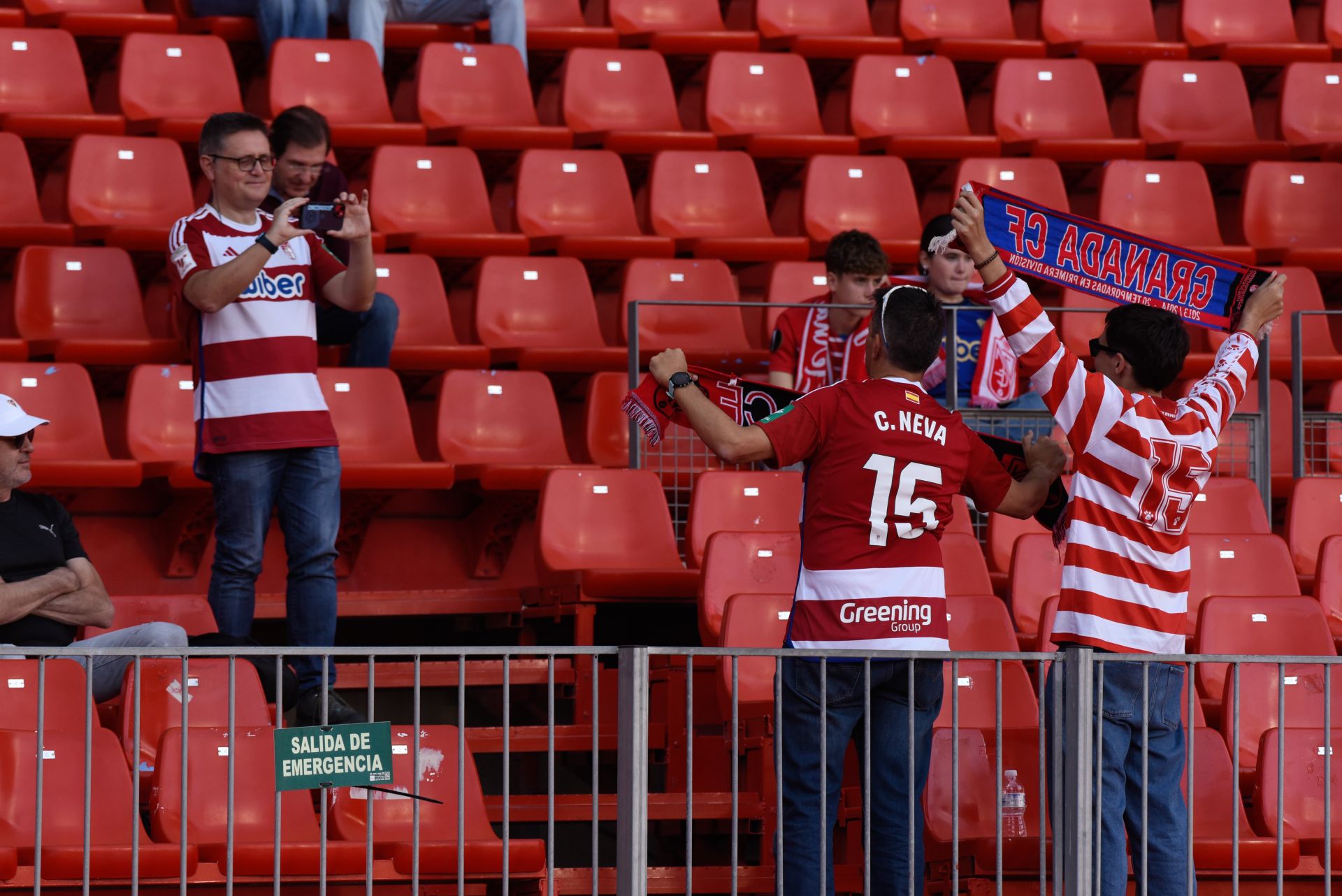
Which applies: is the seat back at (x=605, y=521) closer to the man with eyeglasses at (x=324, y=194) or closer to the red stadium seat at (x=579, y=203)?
the man with eyeglasses at (x=324, y=194)

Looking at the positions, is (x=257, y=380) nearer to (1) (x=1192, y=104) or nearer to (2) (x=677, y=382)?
(2) (x=677, y=382)

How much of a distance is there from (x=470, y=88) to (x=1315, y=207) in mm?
3644

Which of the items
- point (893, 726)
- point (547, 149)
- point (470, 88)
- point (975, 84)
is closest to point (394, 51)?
point (470, 88)

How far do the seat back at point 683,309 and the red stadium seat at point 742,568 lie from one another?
1584 millimetres

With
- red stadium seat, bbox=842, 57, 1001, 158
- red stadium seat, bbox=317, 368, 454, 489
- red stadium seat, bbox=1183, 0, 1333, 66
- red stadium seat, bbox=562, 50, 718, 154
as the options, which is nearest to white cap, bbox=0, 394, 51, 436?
red stadium seat, bbox=317, 368, 454, 489

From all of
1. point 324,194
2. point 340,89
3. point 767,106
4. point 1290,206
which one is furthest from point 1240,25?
point 324,194

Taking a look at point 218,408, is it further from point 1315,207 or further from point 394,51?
point 1315,207

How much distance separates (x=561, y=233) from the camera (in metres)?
7.34

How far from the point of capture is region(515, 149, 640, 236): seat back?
Result: 7.36 meters

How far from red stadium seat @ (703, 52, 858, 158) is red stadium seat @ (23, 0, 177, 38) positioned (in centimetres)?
240

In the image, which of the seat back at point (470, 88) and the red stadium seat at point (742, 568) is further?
the seat back at point (470, 88)

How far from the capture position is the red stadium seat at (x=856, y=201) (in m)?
7.57

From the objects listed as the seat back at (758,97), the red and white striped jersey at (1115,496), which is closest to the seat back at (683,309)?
the seat back at (758,97)

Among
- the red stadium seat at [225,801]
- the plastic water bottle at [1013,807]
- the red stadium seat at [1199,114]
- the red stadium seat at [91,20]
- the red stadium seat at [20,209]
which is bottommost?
the plastic water bottle at [1013,807]
